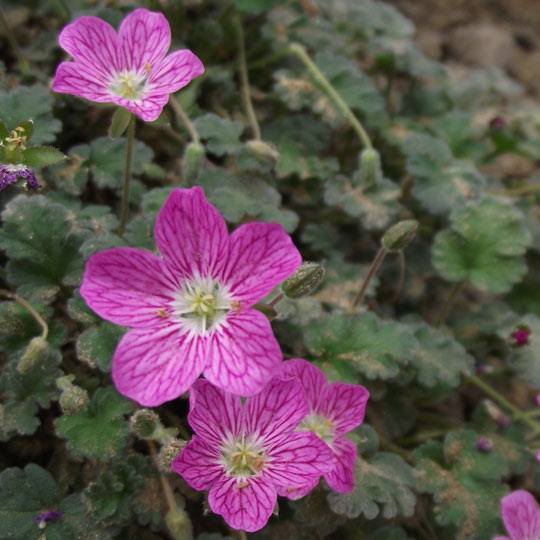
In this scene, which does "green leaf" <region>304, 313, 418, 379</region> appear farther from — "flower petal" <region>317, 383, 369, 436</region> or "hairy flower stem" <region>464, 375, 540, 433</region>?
"hairy flower stem" <region>464, 375, 540, 433</region>

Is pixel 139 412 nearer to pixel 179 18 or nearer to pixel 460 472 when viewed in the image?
pixel 460 472

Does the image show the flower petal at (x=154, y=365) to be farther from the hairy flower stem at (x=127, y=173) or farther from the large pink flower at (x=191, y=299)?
the hairy flower stem at (x=127, y=173)

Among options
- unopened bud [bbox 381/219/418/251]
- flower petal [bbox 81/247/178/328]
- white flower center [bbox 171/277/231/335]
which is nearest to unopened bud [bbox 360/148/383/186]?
unopened bud [bbox 381/219/418/251]

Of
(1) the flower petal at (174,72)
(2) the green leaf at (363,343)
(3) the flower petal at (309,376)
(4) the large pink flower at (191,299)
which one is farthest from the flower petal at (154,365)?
(1) the flower petal at (174,72)

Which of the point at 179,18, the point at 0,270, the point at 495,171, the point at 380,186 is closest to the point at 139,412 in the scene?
the point at 0,270

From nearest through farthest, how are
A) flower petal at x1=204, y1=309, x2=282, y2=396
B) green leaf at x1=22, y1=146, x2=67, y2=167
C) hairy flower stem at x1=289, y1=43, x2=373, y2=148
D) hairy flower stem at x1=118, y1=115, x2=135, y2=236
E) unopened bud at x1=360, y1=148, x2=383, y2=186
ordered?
flower petal at x1=204, y1=309, x2=282, y2=396, green leaf at x1=22, y1=146, x2=67, y2=167, hairy flower stem at x1=118, y1=115, x2=135, y2=236, unopened bud at x1=360, y1=148, x2=383, y2=186, hairy flower stem at x1=289, y1=43, x2=373, y2=148
